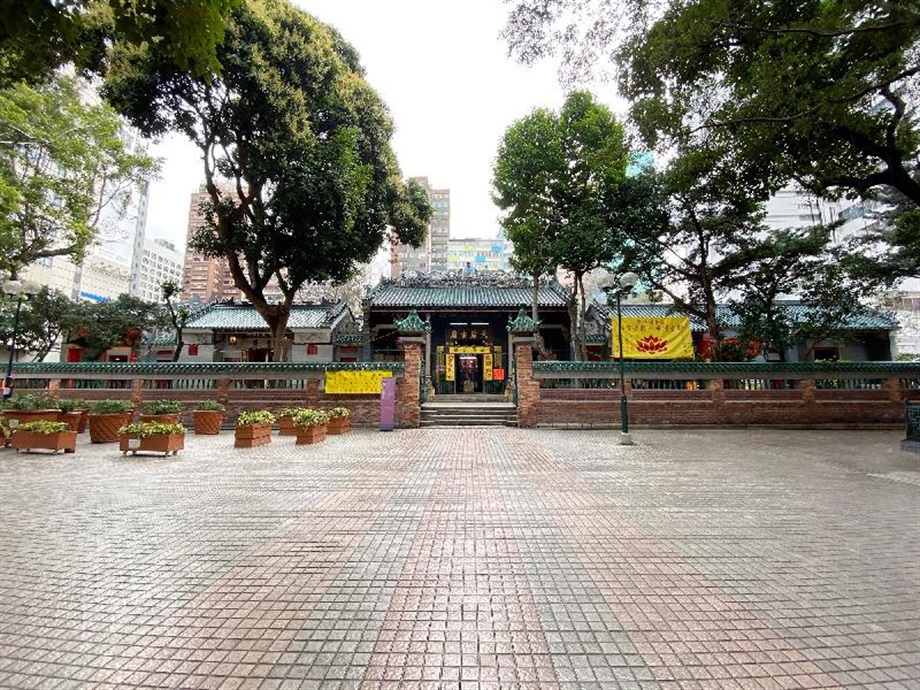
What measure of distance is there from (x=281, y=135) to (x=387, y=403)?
8189 millimetres

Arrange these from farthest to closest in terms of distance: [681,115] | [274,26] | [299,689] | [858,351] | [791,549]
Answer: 1. [858,351]
2. [274,26]
3. [681,115]
4. [791,549]
5. [299,689]

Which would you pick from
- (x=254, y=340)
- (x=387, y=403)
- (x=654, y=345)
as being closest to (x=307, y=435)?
(x=387, y=403)

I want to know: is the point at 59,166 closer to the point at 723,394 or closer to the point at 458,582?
the point at 458,582

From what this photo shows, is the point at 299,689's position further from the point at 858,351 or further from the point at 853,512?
the point at 858,351

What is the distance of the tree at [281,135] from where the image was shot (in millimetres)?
11320

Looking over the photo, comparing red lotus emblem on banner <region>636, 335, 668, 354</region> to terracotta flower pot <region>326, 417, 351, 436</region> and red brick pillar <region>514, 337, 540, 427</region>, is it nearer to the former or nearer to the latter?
red brick pillar <region>514, 337, 540, 427</region>

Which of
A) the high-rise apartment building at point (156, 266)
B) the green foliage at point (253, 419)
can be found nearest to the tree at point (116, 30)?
the green foliage at point (253, 419)

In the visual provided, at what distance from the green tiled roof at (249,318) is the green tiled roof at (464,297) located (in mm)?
3655

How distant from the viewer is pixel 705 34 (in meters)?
6.54

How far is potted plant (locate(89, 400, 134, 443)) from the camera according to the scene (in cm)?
943

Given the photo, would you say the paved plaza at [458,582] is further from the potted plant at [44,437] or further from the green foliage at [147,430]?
the potted plant at [44,437]

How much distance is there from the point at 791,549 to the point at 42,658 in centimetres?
499

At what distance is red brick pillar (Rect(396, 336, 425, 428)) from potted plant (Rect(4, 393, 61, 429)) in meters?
7.93

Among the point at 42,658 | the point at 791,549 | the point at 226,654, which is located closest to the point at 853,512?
the point at 791,549
